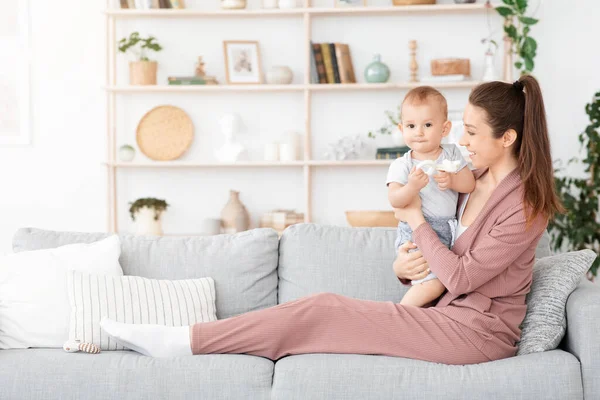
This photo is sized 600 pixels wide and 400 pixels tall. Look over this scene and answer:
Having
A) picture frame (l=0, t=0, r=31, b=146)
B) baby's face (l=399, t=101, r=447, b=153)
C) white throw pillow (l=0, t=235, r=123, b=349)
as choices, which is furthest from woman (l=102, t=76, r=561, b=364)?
picture frame (l=0, t=0, r=31, b=146)

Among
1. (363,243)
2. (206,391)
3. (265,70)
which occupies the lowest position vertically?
(206,391)

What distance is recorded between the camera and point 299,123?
518cm

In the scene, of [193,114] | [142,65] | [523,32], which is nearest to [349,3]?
[523,32]

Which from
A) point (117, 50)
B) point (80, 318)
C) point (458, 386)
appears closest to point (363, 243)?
point (458, 386)

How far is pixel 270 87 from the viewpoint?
494 centimetres

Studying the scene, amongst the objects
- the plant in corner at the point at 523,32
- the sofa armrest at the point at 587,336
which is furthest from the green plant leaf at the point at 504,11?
Answer: the sofa armrest at the point at 587,336

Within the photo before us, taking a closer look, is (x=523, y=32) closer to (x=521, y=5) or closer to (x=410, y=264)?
(x=521, y=5)

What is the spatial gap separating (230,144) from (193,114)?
37 cm

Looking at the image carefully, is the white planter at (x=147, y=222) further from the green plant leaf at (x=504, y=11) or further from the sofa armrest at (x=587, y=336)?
the sofa armrest at (x=587, y=336)

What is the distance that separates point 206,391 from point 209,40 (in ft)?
10.9

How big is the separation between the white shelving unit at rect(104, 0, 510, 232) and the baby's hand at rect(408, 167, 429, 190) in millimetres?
2453

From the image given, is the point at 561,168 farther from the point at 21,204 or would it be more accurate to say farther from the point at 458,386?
the point at 21,204

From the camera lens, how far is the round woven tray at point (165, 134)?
5145 millimetres

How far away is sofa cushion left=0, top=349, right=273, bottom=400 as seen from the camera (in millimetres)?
2258
